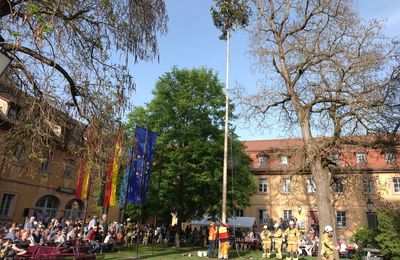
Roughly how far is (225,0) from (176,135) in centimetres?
1084

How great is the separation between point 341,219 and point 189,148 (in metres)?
22.0

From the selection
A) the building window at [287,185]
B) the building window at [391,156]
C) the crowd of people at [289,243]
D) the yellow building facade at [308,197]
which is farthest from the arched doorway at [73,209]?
the building window at [391,156]

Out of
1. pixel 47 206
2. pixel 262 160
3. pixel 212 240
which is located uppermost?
pixel 262 160

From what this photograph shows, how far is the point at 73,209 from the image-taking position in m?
32.9

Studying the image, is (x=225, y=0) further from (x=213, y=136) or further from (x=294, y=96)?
(x=213, y=136)

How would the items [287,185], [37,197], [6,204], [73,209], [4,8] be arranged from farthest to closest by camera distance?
[73,209] → [287,185] → [37,197] → [6,204] → [4,8]

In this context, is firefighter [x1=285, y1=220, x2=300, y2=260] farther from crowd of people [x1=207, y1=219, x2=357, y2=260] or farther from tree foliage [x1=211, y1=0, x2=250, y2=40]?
tree foliage [x1=211, y1=0, x2=250, y2=40]

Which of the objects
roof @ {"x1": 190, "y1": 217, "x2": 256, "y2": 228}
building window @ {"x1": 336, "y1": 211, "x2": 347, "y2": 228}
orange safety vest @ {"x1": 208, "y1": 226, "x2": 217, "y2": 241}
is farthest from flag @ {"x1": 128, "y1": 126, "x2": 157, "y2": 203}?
building window @ {"x1": 336, "y1": 211, "x2": 347, "y2": 228}

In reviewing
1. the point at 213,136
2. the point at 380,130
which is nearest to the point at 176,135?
the point at 213,136

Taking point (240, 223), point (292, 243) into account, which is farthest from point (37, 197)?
point (292, 243)

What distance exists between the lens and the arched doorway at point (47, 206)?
1113 inches

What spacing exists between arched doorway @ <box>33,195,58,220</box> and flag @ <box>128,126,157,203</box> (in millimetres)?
15771

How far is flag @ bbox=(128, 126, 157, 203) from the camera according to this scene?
15719 millimetres

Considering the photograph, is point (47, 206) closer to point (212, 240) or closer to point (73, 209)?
point (73, 209)
